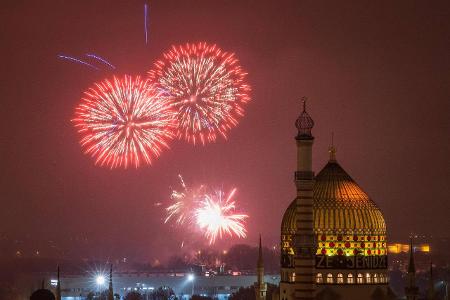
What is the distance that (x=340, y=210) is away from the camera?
9688cm

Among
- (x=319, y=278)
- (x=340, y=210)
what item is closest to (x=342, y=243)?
(x=340, y=210)

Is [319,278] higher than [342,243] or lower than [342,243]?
lower

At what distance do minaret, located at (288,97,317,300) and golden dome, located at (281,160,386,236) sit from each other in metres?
11.7

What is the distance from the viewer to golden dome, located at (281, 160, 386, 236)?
96.4 m

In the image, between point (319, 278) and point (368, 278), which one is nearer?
point (319, 278)

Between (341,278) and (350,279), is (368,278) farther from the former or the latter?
(341,278)

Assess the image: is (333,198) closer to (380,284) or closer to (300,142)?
(380,284)

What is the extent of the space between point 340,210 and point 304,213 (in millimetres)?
13654

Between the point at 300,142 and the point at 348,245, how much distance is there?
50.9ft

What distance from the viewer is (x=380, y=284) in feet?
317

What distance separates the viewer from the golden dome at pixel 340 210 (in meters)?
96.4

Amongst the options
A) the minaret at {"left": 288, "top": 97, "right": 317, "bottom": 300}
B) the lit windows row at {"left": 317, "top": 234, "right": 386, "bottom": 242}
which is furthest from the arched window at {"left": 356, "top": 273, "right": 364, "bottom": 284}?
the minaret at {"left": 288, "top": 97, "right": 317, "bottom": 300}

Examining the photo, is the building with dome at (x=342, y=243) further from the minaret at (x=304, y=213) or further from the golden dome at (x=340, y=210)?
the minaret at (x=304, y=213)

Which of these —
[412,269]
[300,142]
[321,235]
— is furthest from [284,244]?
[300,142]
